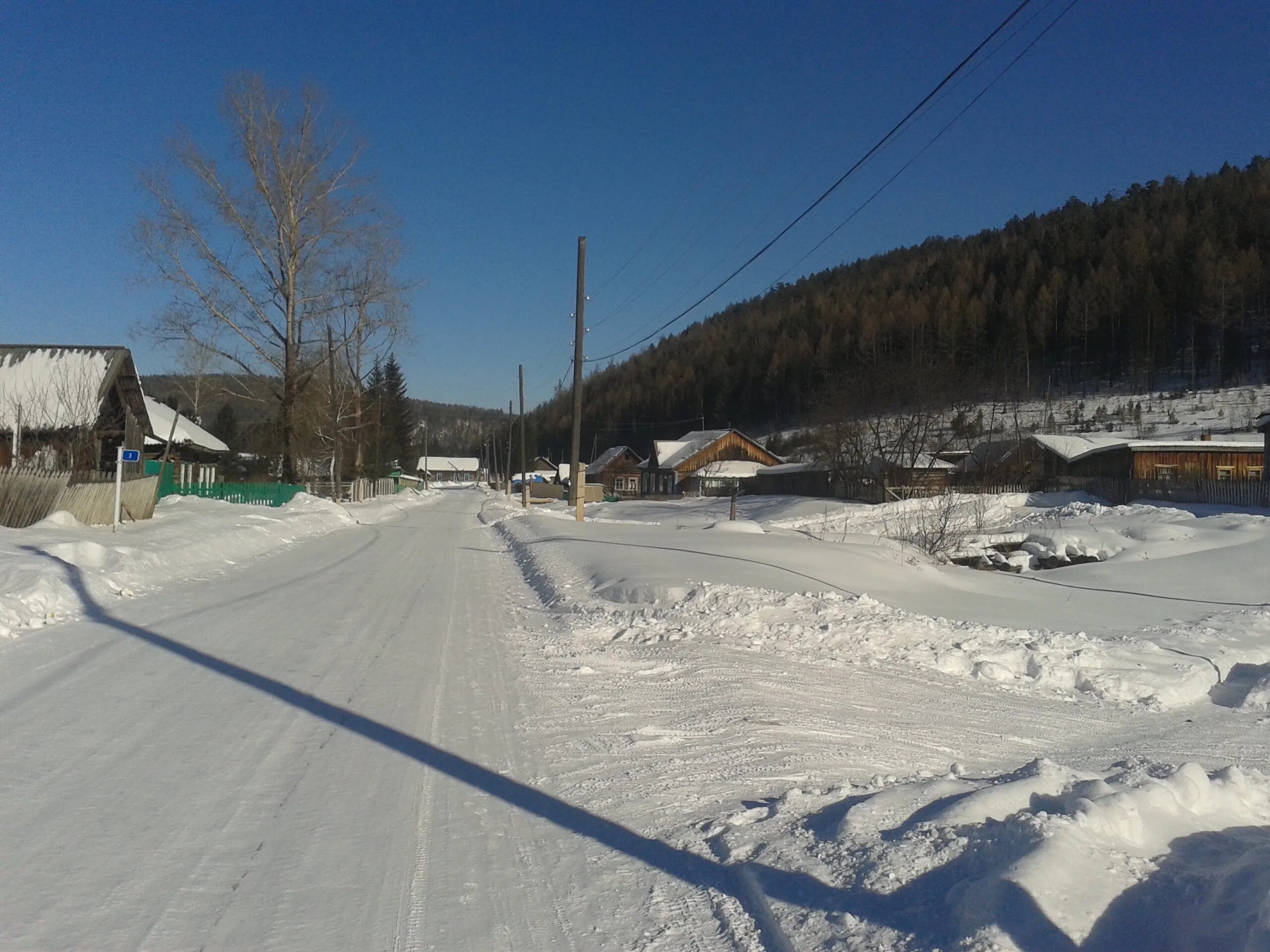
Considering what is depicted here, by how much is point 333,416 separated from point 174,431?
1616cm

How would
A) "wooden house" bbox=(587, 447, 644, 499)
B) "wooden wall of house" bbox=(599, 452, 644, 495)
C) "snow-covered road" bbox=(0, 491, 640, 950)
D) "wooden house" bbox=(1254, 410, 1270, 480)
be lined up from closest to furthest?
"snow-covered road" bbox=(0, 491, 640, 950), "wooden house" bbox=(1254, 410, 1270, 480), "wooden house" bbox=(587, 447, 644, 499), "wooden wall of house" bbox=(599, 452, 644, 495)

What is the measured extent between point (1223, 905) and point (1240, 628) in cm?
1219

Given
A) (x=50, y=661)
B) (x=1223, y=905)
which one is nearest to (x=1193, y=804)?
(x=1223, y=905)

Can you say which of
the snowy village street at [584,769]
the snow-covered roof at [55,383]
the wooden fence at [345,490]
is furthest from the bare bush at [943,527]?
the wooden fence at [345,490]

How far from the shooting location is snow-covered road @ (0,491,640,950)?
4031mm

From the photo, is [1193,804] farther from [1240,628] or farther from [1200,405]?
[1200,405]

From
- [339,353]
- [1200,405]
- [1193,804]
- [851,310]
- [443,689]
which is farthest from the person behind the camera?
[851,310]

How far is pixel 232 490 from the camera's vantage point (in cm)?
4028

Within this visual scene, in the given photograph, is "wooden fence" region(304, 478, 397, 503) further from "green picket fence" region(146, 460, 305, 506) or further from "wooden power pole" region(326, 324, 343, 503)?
"green picket fence" region(146, 460, 305, 506)

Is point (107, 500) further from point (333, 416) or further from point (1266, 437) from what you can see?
point (1266, 437)

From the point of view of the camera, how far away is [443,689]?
851 centimetres

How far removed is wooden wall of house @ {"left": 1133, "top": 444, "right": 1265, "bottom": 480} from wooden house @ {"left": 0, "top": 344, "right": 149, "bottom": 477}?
44.6 metres

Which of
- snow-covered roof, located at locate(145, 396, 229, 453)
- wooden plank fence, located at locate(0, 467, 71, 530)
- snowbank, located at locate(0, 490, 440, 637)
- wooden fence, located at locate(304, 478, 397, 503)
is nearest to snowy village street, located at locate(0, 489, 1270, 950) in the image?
snowbank, located at locate(0, 490, 440, 637)

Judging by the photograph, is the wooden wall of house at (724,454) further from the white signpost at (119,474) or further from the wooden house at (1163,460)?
the white signpost at (119,474)
